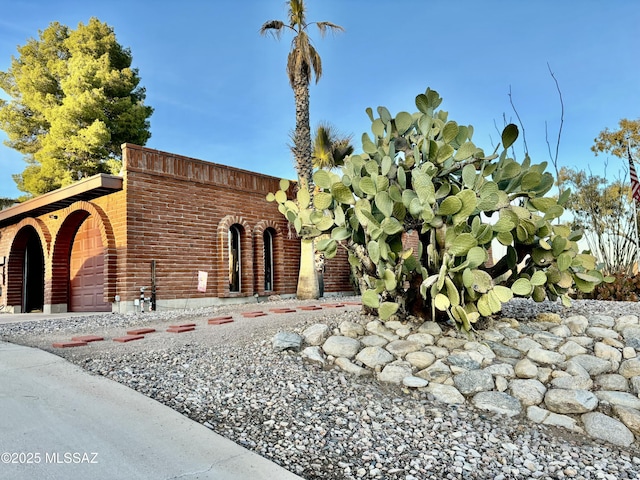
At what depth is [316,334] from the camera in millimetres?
4441

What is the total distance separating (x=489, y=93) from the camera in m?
7.93

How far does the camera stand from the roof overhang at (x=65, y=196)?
31.8ft

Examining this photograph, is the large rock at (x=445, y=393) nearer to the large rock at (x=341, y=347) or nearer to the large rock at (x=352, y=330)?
the large rock at (x=341, y=347)

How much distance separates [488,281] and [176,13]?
6625mm

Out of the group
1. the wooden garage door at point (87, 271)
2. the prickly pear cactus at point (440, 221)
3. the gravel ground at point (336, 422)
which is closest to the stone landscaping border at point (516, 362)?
the gravel ground at point (336, 422)

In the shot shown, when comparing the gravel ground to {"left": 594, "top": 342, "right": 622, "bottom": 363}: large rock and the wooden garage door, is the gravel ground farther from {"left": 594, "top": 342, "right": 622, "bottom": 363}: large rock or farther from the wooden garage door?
the wooden garage door

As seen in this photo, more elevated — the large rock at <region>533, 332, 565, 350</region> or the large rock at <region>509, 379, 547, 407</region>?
the large rock at <region>533, 332, 565, 350</region>

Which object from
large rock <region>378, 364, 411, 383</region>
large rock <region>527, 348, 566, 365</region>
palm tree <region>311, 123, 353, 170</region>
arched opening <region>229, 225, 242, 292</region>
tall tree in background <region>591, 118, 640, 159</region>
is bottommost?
large rock <region>378, 364, 411, 383</region>

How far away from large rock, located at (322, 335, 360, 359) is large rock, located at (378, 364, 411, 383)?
0.40 m

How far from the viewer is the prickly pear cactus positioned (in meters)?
3.82

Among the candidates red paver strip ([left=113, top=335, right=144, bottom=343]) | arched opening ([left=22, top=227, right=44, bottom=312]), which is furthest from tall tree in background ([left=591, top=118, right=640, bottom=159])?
arched opening ([left=22, top=227, right=44, bottom=312])

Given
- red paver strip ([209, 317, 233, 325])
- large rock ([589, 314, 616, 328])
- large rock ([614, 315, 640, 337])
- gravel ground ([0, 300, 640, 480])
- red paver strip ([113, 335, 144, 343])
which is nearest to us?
gravel ground ([0, 300, 640, 480])

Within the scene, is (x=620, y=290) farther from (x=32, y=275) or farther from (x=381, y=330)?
(x=32, y=275)

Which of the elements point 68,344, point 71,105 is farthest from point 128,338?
point 71,105
